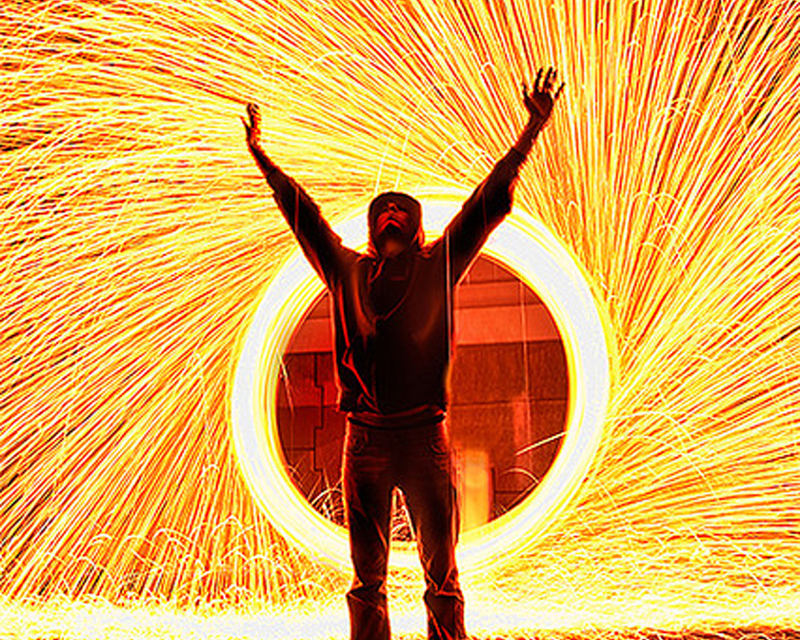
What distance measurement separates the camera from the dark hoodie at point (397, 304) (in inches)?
113

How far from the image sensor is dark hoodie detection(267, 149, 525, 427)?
287 cm

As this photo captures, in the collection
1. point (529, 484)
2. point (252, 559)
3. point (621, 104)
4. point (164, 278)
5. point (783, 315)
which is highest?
point (621, 104)

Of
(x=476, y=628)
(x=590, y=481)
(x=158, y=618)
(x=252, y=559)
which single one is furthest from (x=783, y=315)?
(x=158, y=618)

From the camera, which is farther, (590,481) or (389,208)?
(590,481)

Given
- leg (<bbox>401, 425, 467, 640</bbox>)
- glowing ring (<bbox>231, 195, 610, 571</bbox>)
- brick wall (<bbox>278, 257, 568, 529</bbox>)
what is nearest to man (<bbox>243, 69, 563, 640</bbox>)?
leg (<bbox>401, 425, 467, 640</bbox>)

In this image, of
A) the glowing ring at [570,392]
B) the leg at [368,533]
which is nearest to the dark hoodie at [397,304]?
the leg at [368,533]

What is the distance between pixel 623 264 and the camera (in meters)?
4.43

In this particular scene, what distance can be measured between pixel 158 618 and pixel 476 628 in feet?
5.15

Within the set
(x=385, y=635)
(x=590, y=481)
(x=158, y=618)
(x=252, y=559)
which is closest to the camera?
(x=385, y=635)

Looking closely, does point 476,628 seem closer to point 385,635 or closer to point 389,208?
point 385,635

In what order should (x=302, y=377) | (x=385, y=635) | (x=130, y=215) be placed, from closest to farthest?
(x=385, y=635), (x=130, y=215), (x=302, y=377)

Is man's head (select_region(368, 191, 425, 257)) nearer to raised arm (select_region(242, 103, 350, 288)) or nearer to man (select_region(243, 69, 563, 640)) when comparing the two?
man (select_region(243, 69, 563, 640))

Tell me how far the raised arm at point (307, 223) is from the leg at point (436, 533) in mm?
678

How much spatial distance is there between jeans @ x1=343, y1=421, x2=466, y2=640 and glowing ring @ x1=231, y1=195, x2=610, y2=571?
83cm
